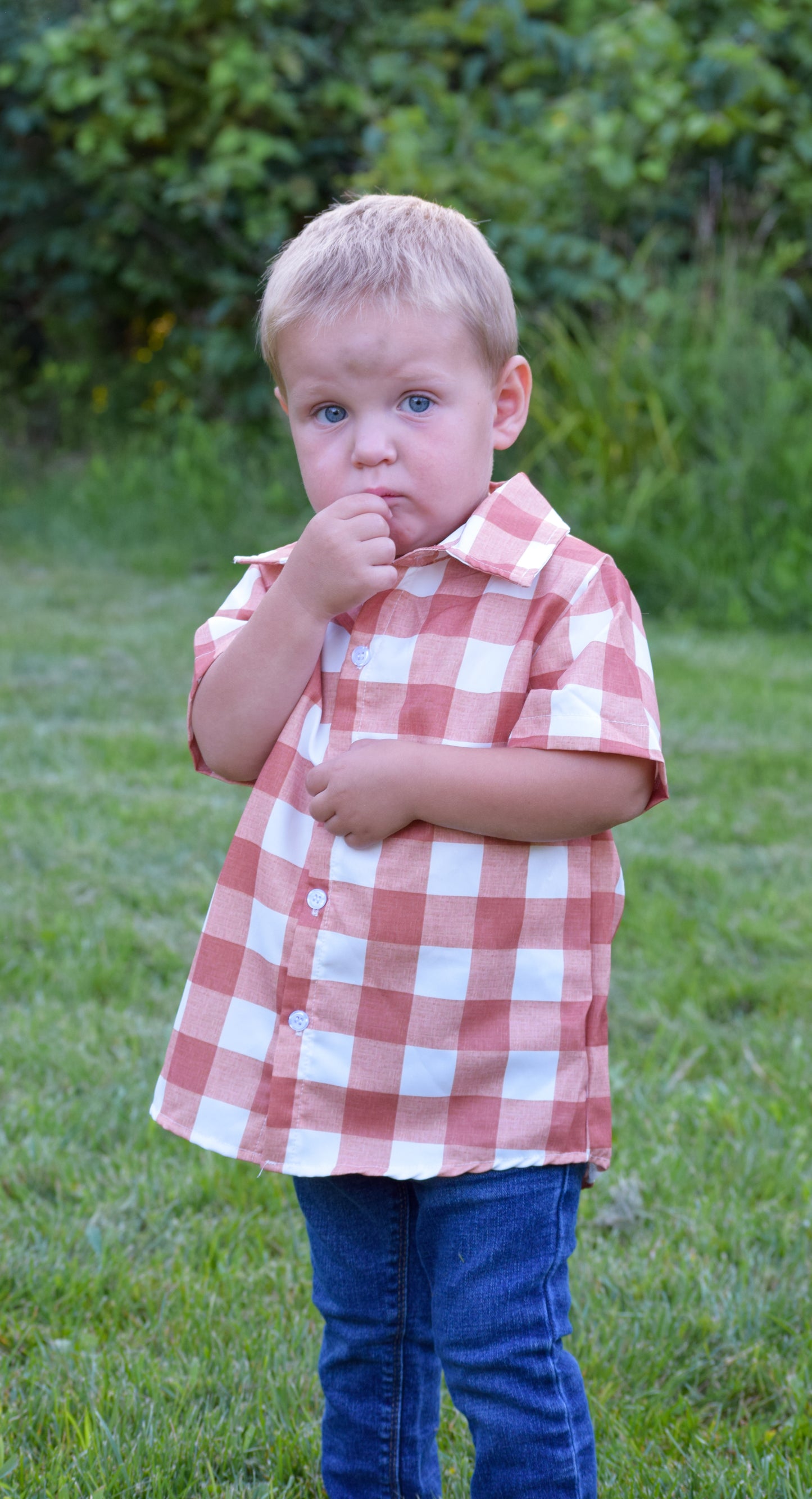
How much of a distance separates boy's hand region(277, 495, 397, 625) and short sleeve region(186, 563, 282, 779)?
0.36 feet

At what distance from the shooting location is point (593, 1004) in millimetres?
1428

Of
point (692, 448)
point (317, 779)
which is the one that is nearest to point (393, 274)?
point (317, 779)

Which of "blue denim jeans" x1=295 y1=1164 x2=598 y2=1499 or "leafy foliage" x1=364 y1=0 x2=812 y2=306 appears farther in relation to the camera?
"leafy foliage" x1=364 y1=0 x2=812 y2=306

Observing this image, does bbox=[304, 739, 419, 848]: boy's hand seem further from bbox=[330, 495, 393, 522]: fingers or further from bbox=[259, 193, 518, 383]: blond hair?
bbox=[259, 193, 518, 383]: blond hair

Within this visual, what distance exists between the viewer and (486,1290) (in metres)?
1.36

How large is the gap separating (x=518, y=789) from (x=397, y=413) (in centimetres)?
37

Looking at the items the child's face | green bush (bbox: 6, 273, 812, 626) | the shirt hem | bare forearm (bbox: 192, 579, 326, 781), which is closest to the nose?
the child's face

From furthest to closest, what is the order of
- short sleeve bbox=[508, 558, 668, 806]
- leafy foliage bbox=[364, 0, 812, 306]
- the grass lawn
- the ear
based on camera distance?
leafy foliage bbox=[364, 0, 812, 306]
the grass lawn
the ear
short sleeve bbox=[508, 558, 668, 806]

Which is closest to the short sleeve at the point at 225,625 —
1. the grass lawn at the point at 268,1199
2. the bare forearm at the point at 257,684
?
the bare forearm at the point at 257,684

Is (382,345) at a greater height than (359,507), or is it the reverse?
(382,345)

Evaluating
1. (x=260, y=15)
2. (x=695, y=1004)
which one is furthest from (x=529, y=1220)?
(x=260, y=15)

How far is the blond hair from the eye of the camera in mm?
1379

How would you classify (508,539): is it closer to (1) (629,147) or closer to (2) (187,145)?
(1) (629,147)

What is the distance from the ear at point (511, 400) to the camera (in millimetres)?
1504
